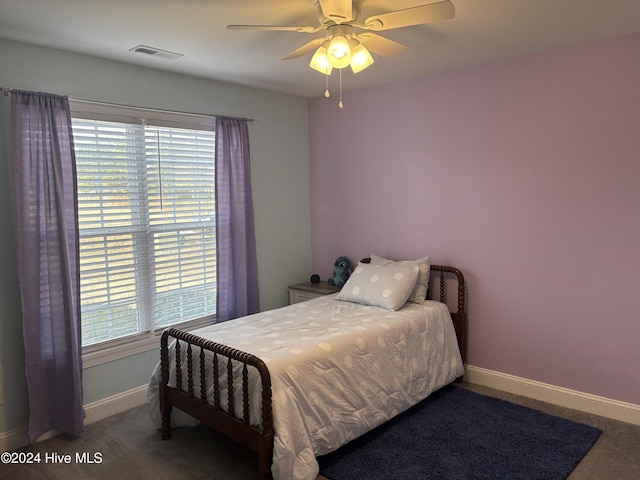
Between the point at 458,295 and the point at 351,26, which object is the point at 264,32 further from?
the point at 458,295

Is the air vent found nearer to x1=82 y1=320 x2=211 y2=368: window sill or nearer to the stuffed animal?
x1=82 y1=320 x2=211 y2=368: window sill

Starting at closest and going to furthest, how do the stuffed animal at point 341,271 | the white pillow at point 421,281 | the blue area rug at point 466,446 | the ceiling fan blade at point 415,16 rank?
the ceiling fan blade at point 415,16, the blue area rug at point 466,446, the white pillow at point 421,281, the stuffed animal at point 341,271

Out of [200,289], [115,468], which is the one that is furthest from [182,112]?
[115,468]

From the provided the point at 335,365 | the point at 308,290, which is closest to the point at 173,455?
the point at 335,365

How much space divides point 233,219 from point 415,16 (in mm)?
2288

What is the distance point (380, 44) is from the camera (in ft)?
8.04

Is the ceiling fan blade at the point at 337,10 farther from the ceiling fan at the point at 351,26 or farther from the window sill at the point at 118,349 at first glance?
the window sill at the point at 118,349

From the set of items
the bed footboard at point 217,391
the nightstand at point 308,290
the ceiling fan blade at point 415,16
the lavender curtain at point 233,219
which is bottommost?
the bed footboard at point 217,391

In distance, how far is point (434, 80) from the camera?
3.74m

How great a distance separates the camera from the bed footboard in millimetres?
2324

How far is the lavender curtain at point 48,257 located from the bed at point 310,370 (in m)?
0.54

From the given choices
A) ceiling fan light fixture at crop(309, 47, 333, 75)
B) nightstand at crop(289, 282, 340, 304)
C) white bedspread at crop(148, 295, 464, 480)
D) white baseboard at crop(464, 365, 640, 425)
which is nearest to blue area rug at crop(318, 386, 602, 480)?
white bedspread at crop(148, 295, 464, 480)

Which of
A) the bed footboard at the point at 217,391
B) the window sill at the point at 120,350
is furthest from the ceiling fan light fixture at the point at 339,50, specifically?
the window sill at the point at 120,350

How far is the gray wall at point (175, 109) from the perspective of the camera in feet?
9.32
